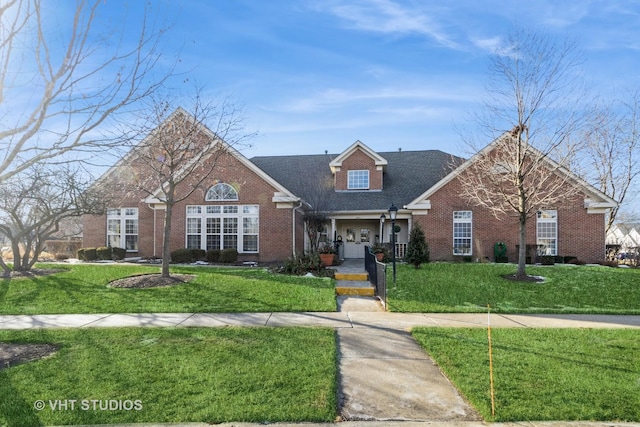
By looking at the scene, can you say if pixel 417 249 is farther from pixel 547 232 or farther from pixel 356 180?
pixel 356 180

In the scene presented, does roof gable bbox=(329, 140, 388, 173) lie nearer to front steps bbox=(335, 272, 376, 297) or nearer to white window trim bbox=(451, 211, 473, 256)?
white window trim bbox=(451, 211, 473, 256)

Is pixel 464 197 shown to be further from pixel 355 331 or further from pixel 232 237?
pixel 355 331

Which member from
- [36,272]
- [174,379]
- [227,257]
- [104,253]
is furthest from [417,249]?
[104,253]

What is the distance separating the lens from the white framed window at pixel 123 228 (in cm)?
2120

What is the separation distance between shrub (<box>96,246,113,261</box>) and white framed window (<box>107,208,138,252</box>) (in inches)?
41.9

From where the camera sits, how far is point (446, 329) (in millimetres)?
7598

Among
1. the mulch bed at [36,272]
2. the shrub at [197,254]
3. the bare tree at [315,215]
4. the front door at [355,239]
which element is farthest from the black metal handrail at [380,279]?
the mulch bed at [36,272]

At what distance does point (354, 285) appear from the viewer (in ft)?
41.0

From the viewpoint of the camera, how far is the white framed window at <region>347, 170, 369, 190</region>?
2298cm

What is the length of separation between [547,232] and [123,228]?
2262 centimetres

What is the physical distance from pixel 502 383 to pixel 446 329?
2.85m

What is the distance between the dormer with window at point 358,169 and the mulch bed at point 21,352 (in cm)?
1822

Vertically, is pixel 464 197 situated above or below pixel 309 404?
above

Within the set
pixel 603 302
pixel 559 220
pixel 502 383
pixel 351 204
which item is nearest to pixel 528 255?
pixel 559 220
